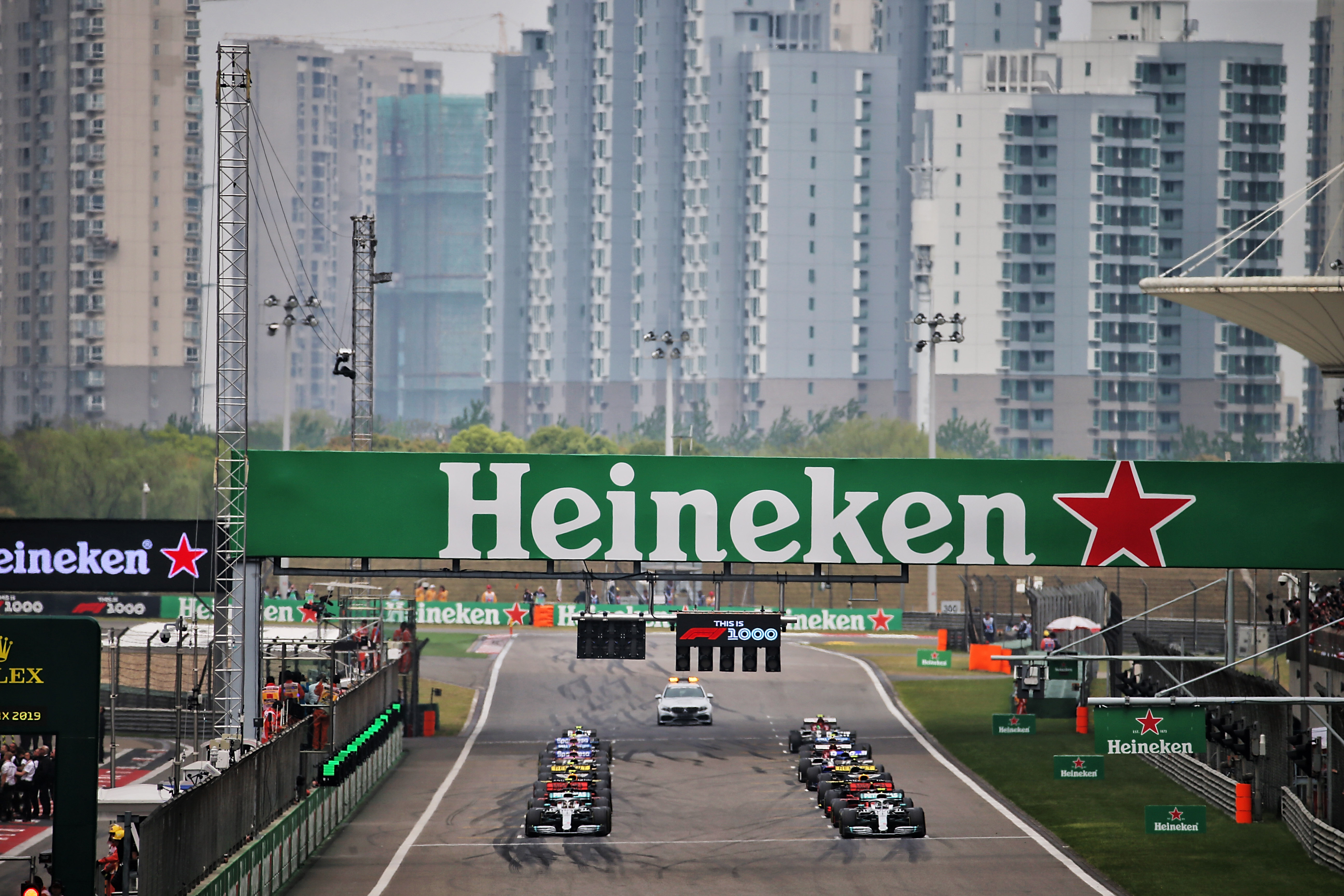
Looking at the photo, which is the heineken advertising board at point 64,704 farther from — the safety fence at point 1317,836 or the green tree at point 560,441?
the green tree at point 560,441

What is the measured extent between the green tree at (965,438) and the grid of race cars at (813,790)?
362ft

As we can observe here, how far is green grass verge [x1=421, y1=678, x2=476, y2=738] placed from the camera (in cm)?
4881

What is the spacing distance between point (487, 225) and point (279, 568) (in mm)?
152927

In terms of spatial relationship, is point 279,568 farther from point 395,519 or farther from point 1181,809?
point 1181,809

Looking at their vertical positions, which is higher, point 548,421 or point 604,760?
point 548,421

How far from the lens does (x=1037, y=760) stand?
42.3 metres

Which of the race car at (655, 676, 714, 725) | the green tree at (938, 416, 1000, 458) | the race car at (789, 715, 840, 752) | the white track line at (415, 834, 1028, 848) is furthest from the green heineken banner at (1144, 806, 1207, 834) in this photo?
the green tree at (938, 416, 1000, 458)

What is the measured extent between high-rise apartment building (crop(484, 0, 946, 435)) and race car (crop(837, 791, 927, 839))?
127 meters

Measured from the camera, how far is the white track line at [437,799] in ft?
94.0

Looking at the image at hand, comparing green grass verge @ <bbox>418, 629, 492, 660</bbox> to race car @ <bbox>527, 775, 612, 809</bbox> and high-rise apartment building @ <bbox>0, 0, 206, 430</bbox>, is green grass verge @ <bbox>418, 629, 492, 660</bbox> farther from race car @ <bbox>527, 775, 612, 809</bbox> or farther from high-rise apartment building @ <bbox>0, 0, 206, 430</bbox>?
high-rise apartment building @ <bbox>0, 0, 206, 430</bbox>

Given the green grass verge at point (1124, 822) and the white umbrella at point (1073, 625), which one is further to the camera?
the white umbrella at point (1073, 625)

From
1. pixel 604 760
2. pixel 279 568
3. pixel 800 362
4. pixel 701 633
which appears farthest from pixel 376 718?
pixel 800 362

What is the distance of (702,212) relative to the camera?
539 ft

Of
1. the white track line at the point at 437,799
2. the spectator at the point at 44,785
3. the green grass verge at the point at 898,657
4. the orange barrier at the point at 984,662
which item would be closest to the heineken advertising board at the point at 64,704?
the white track line at the point at 437,799
